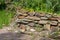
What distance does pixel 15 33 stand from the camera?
286 inches

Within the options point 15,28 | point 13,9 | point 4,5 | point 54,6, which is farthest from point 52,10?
point 4,5

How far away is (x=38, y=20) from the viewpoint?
24.9ft

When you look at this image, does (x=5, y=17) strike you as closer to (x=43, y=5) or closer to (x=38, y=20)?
(x=43, y=5)

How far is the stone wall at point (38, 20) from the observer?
741 cm

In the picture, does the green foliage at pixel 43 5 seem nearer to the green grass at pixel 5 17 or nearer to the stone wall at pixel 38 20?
the stone wall at pixel 38 20

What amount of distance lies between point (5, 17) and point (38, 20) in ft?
5.78

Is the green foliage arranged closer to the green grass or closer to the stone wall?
the stone wall

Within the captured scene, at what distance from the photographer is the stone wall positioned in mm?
7410

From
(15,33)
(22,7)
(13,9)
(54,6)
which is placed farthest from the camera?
(13,9)

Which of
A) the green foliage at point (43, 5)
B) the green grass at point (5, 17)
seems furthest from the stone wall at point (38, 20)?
the green grass at point (5, 17)

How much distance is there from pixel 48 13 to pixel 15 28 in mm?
1126

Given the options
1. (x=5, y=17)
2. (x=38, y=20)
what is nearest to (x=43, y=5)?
(x=38, y=20)

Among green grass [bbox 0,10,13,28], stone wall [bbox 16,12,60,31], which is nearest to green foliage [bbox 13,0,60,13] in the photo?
stone wall [bbox 16,12,60,31]

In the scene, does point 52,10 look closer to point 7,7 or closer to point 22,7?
point 22,7
